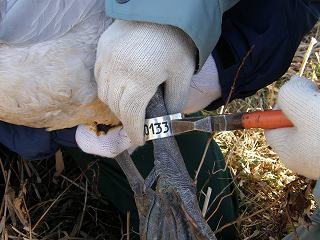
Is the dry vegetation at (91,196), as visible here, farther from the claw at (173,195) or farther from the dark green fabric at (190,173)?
the claw at (173,195)

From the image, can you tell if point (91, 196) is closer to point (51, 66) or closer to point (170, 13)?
point (51, 66)

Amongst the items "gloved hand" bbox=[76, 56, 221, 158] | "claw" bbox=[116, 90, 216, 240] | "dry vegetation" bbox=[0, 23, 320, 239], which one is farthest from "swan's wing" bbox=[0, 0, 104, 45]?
"dry vegetation" bbox=[0, 23, 320, 239]

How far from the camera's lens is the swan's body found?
43.4 inches

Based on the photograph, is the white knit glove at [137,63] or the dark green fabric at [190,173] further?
the dark green fabric at [190,173]

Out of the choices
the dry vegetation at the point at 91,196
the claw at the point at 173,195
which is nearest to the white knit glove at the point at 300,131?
the claw at the point at 173,195

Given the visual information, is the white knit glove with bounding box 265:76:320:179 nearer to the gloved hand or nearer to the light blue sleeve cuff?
the light blue sleeve cuff

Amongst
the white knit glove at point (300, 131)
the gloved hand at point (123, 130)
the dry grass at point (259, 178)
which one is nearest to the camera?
the white knit glove at point (300, 131)

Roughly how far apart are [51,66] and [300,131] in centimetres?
41

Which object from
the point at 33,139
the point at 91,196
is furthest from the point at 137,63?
the point at 91,196

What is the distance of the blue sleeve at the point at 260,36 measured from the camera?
1354 mm

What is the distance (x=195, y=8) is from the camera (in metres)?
1.05

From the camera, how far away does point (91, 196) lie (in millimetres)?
1762

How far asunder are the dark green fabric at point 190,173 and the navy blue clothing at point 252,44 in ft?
0.86

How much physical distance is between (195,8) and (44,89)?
0.94 feet
